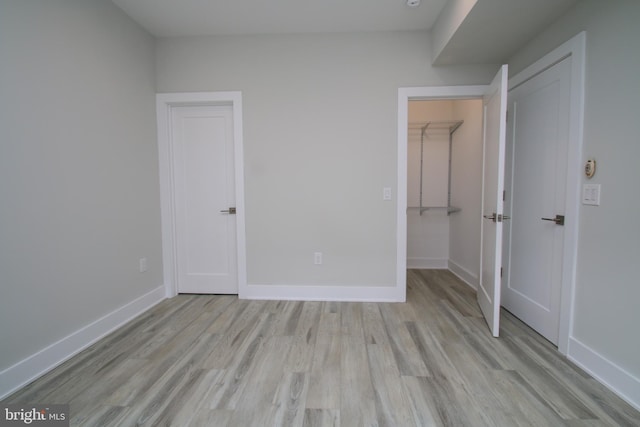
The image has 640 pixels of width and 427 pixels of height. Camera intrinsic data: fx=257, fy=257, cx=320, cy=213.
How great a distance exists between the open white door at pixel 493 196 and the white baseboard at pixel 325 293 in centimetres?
74

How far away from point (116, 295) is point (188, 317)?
600 millimetres

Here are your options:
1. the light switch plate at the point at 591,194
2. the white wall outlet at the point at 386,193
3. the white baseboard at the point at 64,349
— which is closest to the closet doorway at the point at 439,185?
the white wall outlet at the point at 386,193

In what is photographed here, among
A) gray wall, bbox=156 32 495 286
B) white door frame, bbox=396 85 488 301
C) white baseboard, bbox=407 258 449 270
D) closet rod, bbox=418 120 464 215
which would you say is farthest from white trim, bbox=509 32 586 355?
white baseboard, bbox=407 258 449 270

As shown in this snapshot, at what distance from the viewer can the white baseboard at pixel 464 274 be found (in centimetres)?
297

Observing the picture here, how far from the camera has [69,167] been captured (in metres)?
1.78

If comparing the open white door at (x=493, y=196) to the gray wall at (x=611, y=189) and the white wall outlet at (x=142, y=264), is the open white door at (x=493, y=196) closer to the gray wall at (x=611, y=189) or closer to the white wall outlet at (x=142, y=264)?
the gray wall at (x=611, y=189)

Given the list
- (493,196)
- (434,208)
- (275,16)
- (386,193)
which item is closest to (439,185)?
(434,208)

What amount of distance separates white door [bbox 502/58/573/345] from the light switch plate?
16 cm

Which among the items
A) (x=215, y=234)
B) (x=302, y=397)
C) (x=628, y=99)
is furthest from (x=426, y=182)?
(x=302, y=397)

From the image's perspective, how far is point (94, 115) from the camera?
6.44 ft

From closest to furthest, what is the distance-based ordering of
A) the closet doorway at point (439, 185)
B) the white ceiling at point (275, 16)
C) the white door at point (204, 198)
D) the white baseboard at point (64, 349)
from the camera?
the white baseboard at point (64, 349)
the white ceiling at point (275, 16)
the white door at point (204, 198)
the closet doorway at point (439, 185)

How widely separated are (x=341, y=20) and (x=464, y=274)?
10.1 feet

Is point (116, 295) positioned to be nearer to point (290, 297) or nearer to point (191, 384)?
point (191, 384)

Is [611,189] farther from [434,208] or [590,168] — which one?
[434,208]
